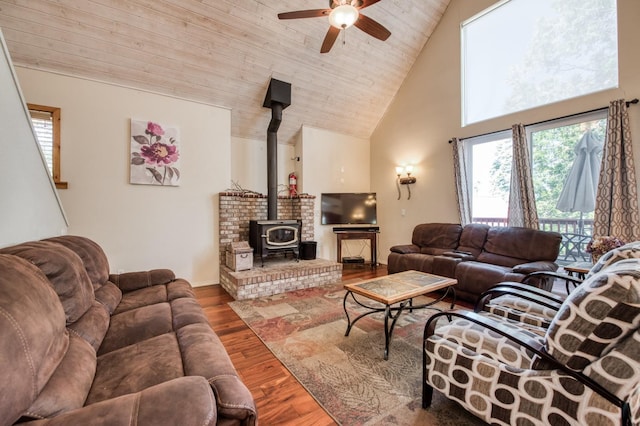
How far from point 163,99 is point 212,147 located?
0.89 meters

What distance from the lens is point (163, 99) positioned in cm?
385

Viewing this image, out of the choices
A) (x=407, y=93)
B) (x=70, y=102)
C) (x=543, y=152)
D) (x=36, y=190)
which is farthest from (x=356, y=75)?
(x=36, y=190)

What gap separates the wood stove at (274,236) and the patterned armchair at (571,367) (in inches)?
125

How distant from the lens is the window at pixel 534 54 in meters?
3.07

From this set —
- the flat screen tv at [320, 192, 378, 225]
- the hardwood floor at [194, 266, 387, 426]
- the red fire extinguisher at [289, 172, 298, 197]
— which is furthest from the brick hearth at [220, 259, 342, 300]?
the red fire extinguisher at [289, 172, 298, 197]

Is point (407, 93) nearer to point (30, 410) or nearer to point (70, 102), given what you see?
point (70, 102)

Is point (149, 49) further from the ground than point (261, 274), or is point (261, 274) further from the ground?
point (149, 49)

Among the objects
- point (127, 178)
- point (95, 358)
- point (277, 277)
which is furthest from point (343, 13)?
point (127, 178)

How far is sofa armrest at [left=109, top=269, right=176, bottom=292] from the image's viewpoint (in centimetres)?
243

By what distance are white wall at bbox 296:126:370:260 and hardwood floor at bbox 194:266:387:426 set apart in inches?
109

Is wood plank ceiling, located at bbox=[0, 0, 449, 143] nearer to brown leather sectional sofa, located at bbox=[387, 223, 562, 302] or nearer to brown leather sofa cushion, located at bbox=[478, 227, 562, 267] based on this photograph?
brown leather sectional sofa, located at bbox=[387, 223, 562, 302]

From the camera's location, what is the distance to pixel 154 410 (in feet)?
2.68

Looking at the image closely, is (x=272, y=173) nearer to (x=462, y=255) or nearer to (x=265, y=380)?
(x=462, y=255)

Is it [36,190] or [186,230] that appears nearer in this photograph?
[36,190]
